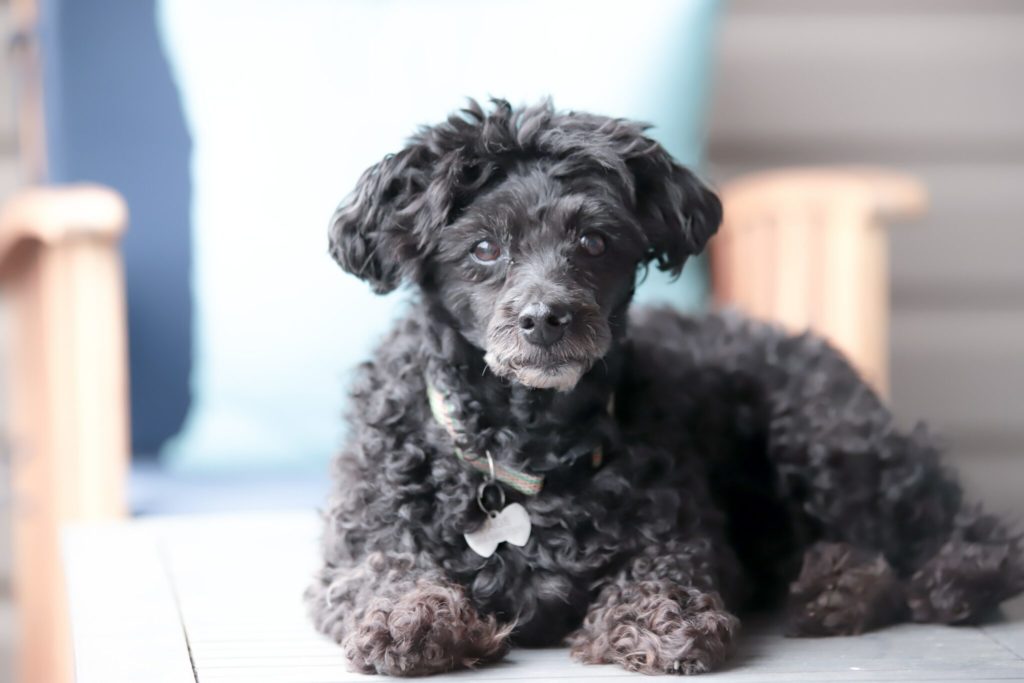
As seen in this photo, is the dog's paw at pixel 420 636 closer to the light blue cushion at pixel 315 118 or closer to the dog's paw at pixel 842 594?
the dog's paw at pixel 842 594

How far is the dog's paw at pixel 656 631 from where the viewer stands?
172 centimetres

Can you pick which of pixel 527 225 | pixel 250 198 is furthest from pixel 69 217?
pixel 527 225

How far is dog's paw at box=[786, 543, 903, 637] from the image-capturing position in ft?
6.48

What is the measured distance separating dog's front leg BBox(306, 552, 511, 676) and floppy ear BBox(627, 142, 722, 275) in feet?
1.88

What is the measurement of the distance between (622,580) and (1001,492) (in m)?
2.41

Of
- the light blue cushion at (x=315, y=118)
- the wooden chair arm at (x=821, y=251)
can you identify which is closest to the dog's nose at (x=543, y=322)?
the light blue cushion at (x=315, y=118)

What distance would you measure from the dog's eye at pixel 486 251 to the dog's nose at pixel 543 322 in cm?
13

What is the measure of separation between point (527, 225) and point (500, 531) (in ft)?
1.40

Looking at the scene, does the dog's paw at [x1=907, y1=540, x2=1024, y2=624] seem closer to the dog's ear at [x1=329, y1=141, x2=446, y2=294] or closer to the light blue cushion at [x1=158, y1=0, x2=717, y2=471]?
the dog's ear at [x1=329, y1=141, x2=446, y2=294]

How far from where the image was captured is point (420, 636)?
1.69m

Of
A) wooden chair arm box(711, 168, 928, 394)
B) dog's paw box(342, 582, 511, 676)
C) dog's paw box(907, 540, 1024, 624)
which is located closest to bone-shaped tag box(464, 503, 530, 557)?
dog's paw box(342, 582, 511, 676)

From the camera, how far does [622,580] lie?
1.86m

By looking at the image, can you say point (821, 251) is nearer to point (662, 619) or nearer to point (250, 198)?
point (250, 198)

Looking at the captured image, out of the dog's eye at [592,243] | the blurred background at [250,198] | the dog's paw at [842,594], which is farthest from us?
the blurred background at [250,198]
